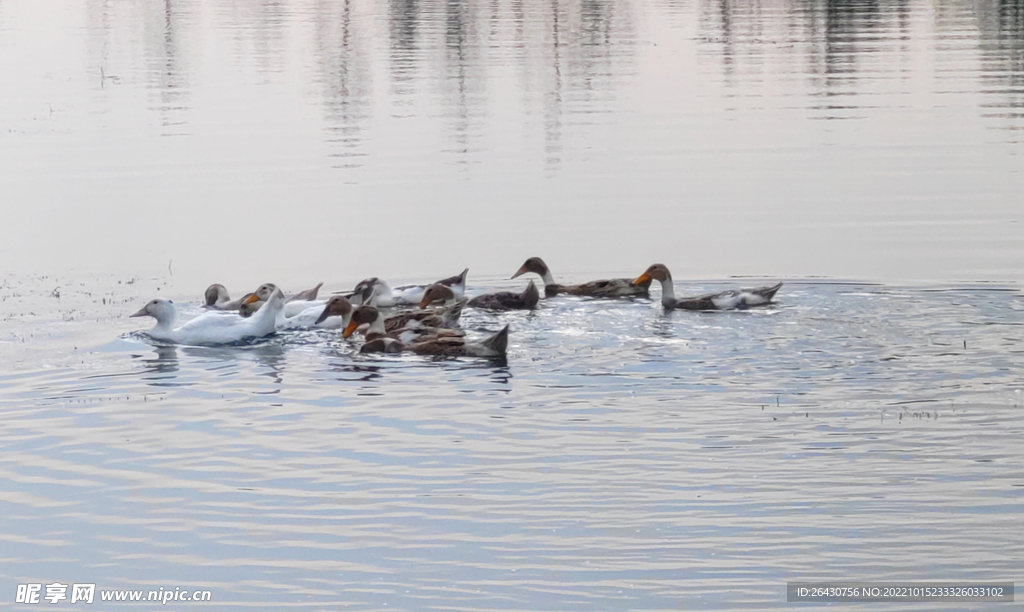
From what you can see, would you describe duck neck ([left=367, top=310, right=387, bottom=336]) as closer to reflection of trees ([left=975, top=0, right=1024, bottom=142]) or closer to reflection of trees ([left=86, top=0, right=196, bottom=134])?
reflection of trees ([left=975, top=0, right=1024, bottom=142])

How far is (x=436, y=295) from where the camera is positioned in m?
17.2

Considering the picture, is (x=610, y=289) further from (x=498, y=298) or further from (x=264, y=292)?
(x=264, y=292)

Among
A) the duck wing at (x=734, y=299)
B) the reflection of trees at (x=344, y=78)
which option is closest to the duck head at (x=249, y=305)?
the duck wing at (x=734, y=299)

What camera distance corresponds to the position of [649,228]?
22.0m

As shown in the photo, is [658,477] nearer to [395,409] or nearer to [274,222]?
[395,409]

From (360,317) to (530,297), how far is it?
2.10 meters

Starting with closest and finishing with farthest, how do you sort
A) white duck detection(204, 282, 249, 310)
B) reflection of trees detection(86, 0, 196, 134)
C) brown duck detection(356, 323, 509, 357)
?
brown duck detection(356, 323, 509, 357)
white duck detection(204, 282, 249, 310)
reflection of trees detection(86, 0, 196, 134)

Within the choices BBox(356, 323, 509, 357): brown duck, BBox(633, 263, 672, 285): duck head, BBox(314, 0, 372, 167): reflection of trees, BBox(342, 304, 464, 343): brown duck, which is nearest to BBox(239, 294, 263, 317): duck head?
BBox(342, 304, 464, 343): brown duck

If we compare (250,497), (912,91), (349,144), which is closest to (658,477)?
(250,497)

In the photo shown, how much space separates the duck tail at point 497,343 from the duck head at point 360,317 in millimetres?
1758

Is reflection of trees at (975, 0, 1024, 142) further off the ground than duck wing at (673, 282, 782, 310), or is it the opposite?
reflection of trees at (975, 0, 1024, 142)

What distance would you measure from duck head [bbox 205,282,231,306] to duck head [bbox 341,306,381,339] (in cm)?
243

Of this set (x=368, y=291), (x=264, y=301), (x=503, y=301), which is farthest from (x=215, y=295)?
(x=503, y=301)

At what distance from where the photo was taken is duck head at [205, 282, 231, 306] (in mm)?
18016
